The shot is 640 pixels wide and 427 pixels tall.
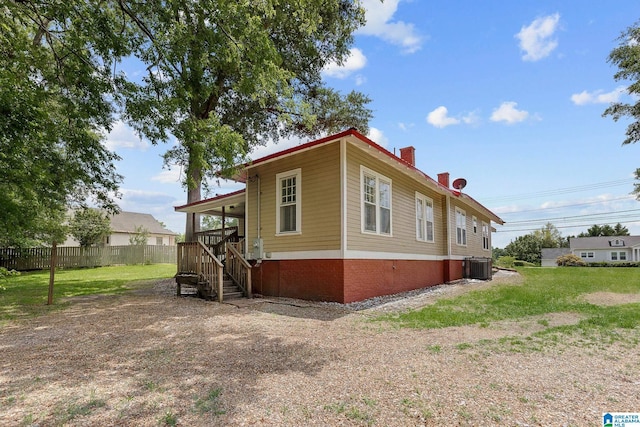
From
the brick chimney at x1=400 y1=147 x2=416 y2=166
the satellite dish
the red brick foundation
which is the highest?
the brick chimney at x1=400 y1=147 x2=416 y2=166

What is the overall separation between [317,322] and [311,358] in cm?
207

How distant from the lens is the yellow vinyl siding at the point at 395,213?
8289mm

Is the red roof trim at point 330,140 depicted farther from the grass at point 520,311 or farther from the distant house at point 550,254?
the distant house at point 550,254

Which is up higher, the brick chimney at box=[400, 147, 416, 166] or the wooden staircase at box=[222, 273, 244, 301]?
the brick chimney at box=[400, 147, 416, 166]

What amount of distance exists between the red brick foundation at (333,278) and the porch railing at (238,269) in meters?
0.47

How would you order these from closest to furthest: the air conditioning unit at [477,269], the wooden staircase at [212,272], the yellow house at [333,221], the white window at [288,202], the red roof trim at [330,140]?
the red roof trim at [330,140], the yellow house at [333,221], the wooden staircase at [212,272], the white window at [288,202], the air conditioning unit at [477,269]

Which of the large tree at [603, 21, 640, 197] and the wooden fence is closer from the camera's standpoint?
the large tree at [603, 21, 640, 197]

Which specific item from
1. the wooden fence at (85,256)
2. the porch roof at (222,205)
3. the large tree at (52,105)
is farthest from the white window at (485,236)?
the wooden fence at (85,256)

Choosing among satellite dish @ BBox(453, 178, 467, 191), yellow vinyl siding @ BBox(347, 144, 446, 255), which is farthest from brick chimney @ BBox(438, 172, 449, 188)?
yellow vinyl siding @ BBox(347, 144, 446, 255)

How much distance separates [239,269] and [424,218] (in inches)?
270

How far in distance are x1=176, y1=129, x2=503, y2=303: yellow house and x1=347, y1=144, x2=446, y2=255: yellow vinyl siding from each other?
0.03 meters

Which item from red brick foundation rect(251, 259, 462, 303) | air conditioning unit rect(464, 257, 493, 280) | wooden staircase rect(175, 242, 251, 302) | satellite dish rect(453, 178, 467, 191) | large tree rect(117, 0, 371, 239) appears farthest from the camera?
air conditioning unit rect(464, 257, 493, 280)

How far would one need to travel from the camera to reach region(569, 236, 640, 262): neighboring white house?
48188 mm

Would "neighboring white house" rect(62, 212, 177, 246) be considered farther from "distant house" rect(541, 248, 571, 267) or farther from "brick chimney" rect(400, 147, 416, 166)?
"distant house" rect(541, 248, 571, 267)
